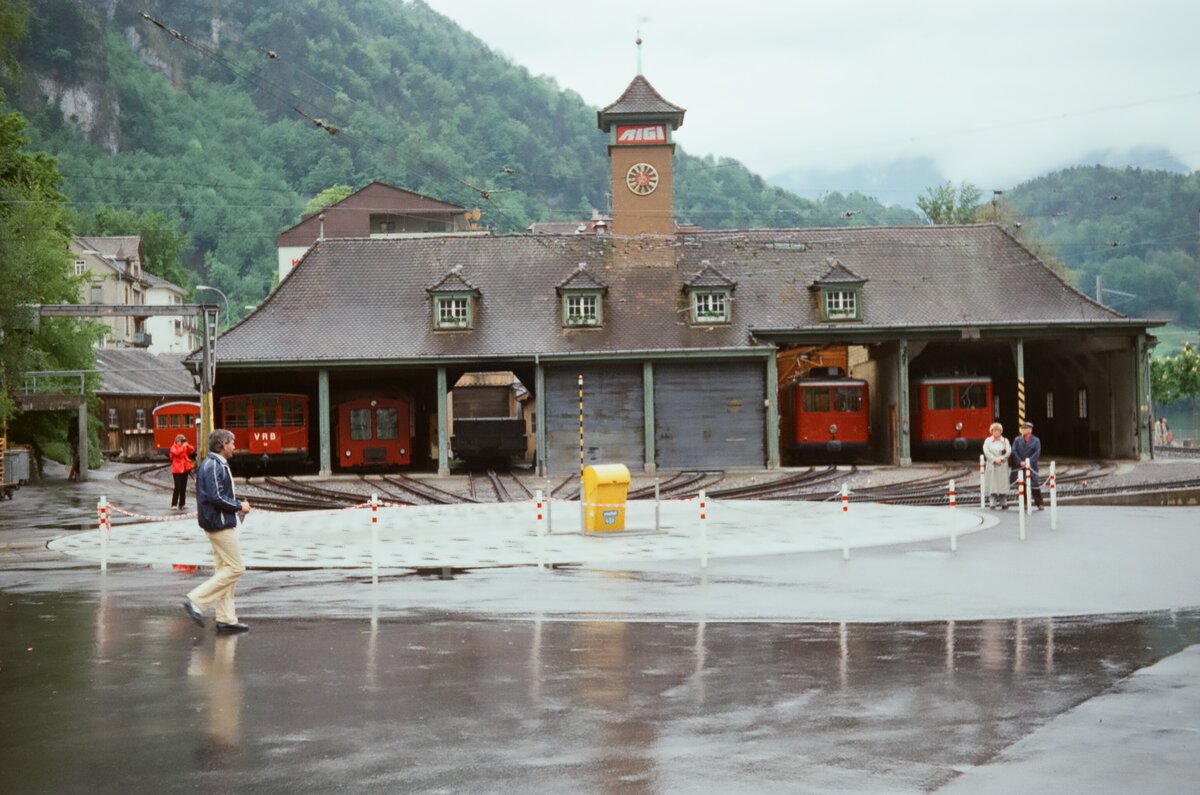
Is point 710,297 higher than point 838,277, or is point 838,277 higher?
point 838,277

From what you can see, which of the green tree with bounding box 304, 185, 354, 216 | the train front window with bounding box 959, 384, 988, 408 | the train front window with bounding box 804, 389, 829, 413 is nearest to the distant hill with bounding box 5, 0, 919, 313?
the green tree with bounding box 304, 185, 354, 216

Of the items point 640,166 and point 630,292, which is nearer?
point 630,292

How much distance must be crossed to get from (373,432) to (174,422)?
53.9 ft

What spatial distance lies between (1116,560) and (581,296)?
2846 cm

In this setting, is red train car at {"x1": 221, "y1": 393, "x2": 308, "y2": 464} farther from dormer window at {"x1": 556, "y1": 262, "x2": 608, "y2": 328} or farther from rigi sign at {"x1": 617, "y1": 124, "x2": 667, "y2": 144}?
rigi sign at {"x1": 617, "y1": 124, "x2": 667, "y2": 144}

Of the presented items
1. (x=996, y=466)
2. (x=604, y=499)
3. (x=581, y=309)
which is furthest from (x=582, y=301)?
(x=604, y=499)

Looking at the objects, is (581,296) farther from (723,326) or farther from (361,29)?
(361,29)

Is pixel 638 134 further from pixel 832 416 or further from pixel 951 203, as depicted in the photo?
pixel 951 203

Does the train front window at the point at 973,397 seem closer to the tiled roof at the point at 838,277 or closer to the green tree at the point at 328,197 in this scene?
the tiled roof at the point at 838,277

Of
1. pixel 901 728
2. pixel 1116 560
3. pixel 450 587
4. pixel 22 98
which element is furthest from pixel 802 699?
pixel 22 98

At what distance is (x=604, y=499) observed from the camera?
2352 cm

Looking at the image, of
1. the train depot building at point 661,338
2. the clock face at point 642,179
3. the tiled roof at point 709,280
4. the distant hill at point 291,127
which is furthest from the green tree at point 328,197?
the tiled roof at point 709,280

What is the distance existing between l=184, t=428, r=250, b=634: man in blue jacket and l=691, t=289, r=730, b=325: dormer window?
106ft

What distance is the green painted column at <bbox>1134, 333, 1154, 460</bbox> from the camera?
42.7 meters
